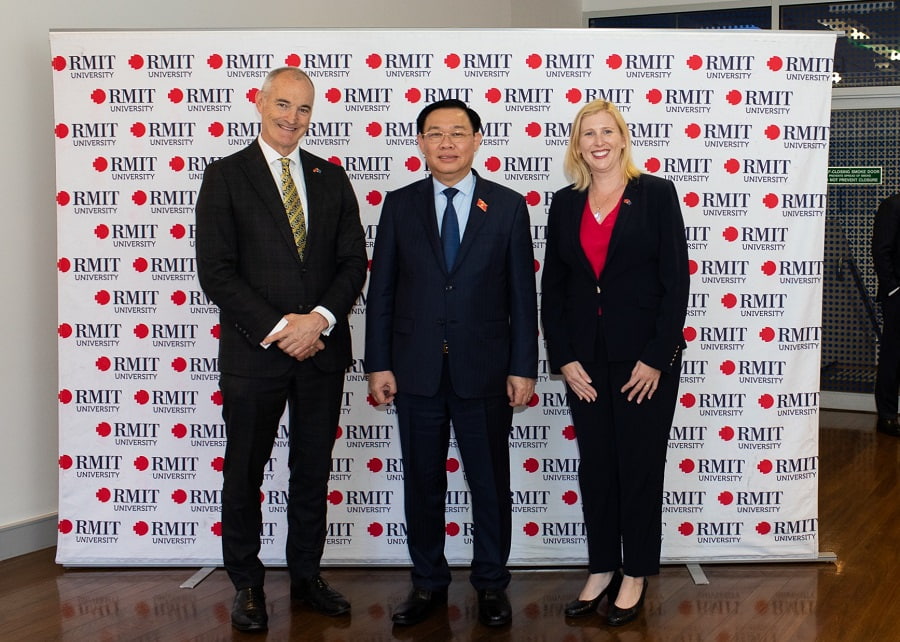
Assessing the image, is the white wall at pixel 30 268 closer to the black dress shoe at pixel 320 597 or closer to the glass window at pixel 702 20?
the black dress shoe at pixel 320 597

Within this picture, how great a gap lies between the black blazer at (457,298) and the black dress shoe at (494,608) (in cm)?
73

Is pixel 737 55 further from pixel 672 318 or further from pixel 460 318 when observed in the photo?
pixel 460 318

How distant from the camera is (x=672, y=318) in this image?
123 inches

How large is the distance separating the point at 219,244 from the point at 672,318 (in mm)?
1536

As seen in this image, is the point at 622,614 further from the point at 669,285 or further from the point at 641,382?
the point at 669,285

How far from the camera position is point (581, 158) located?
3234 millimetres

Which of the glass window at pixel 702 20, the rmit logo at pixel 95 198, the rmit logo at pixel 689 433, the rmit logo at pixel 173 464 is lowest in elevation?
the rmit logo at pixel 173 464

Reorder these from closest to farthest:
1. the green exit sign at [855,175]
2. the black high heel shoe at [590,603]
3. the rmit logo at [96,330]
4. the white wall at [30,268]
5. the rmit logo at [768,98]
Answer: the black high heel shoe at [590,603]
the rmit logo at [768,98]
the rmit logo at [96,330]
the white wall at [30,268]
the green exit sign at [855,175]

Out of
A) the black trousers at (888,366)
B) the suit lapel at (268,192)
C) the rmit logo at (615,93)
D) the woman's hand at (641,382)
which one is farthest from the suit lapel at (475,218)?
the black trousers at (888,366)

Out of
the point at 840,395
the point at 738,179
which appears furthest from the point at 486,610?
the point at 840,395

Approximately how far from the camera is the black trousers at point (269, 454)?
3.19m

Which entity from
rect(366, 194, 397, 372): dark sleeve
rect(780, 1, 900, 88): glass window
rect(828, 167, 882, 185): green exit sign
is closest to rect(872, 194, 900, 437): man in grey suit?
rect(828, 167, 882, 185): green exit sign

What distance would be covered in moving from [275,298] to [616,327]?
1.16 m

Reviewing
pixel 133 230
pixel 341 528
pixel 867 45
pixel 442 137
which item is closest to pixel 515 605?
pixel 341 528
